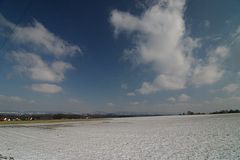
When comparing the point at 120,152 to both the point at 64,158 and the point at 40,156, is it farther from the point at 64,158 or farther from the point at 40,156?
the point at 40,156

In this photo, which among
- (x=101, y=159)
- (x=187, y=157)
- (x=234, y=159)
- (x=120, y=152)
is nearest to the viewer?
(x=234, y=159)

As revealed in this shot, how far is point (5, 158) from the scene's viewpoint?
41.6 ft

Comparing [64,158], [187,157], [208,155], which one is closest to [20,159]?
[64,158]

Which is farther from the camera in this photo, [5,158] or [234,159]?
[5,158]

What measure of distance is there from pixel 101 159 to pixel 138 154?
2387 mm

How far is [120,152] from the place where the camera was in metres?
13.9

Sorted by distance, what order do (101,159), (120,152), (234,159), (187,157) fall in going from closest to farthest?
(234,159) < (187,157) < (101,159) < (120,152)

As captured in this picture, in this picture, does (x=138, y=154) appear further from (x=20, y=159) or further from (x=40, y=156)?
(x=20, y=159)

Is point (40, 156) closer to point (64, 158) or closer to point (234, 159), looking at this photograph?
point (64, 158)

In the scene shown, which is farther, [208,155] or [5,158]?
[5,158]

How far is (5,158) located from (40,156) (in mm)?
1985

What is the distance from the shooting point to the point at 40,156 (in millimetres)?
13391

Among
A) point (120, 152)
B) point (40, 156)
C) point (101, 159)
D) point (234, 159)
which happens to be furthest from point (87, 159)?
point (234, 159)

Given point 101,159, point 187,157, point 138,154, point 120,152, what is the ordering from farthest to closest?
point 120,152, point 138,154, point 101,159, point 187,157
